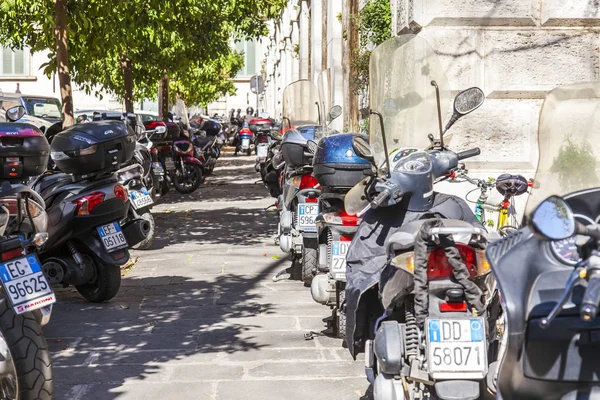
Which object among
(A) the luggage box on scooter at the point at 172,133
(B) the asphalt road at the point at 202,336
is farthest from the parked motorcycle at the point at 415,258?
(A) the luggage box on scooter at the point at 172,133

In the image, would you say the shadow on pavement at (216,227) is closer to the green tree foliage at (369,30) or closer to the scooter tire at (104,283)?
the green tree foliage at (369,30)

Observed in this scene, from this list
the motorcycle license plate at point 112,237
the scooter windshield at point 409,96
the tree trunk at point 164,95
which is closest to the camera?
the scooter windshield at point 409,96

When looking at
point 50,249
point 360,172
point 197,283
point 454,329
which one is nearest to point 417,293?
point 454,329

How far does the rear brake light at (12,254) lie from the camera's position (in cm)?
440

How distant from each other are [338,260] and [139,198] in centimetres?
401

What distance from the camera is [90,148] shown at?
7.71 metres

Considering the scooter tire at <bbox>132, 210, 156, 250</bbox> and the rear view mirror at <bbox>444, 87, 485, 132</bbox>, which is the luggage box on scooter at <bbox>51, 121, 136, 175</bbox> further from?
the rear view mirror at <bbox>444, 87, 485, 132</bbox>

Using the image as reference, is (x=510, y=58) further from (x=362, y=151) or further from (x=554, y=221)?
(x=554, y=221)

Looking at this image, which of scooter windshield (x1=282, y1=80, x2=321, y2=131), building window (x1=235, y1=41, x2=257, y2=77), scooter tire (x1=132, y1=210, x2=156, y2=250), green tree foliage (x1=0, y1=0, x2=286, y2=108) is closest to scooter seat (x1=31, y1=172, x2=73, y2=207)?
scooter tire (x1=132, y1=210, x2=156, y2=250)

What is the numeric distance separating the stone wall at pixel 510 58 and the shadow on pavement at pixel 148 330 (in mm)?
2341

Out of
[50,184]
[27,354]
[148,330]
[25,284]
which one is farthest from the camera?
[50,184]

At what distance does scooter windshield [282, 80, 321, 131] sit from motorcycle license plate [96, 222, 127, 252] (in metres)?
3.03

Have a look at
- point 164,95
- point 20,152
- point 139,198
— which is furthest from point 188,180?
point 20,152

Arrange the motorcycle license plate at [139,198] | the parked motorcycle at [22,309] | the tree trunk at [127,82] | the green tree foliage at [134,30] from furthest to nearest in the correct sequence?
1. the tree trunk at [127,82]
2. the green tree foliage at [134,30]
3. the motorcycle license plate at [139,198]
4. the parked motorcycle at [22,309]
